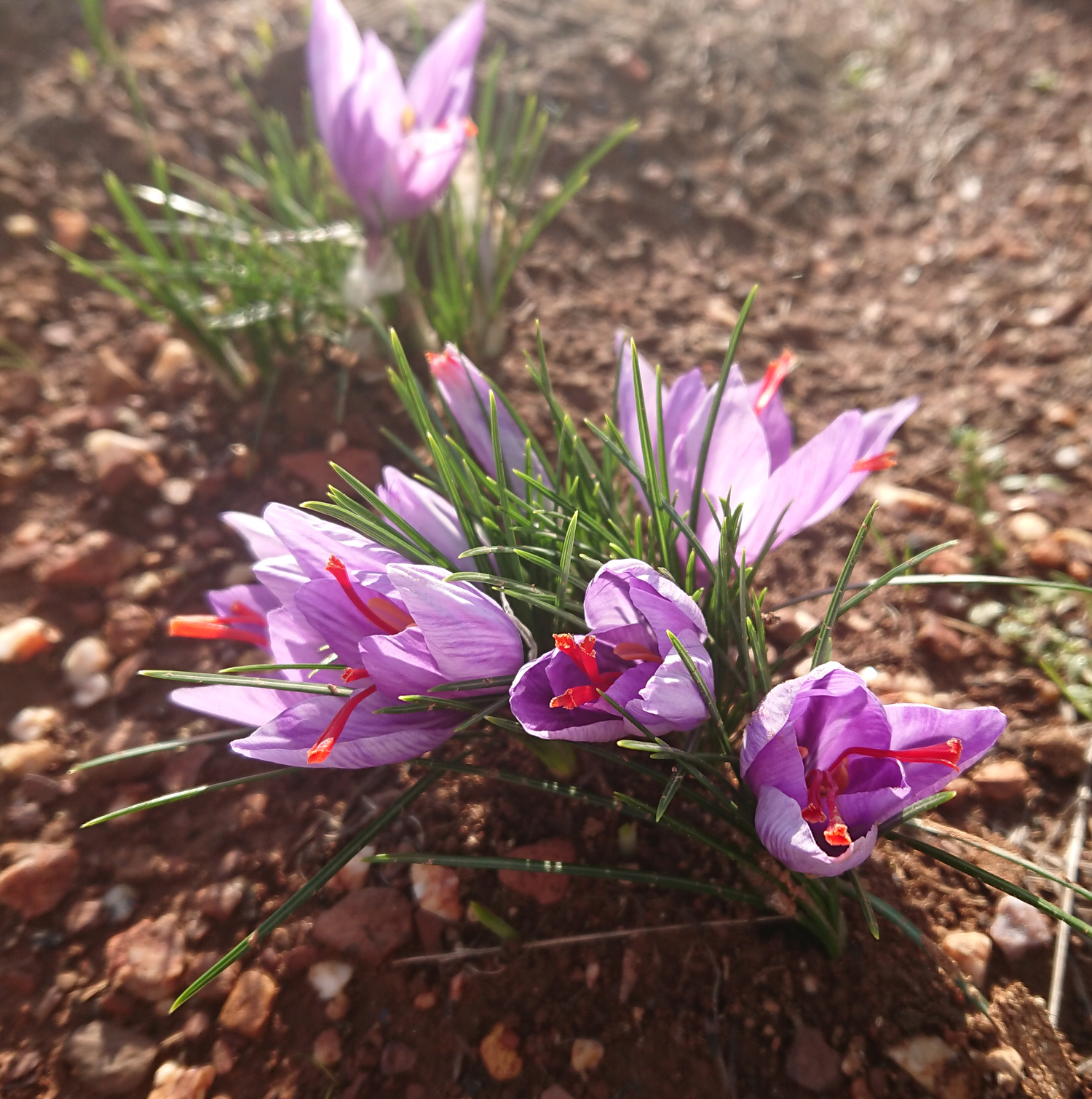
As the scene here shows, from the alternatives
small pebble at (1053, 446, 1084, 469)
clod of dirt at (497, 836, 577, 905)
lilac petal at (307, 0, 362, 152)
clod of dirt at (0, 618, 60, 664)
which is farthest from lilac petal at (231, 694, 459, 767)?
small pebble at (1053, 446, 1084, 469)

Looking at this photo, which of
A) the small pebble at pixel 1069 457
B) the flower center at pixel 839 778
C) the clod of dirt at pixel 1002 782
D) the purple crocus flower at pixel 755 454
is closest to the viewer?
the flower center at pixel 839 778

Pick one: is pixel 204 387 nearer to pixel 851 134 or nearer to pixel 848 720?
pixel 848 720

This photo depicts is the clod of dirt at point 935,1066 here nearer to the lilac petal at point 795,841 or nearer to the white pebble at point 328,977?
the lilac petal at point 795,841

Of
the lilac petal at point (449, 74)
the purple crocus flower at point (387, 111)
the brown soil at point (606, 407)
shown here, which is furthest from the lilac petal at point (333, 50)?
the brown soil at point (606, 407)

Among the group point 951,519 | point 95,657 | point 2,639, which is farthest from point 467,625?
point 951,519

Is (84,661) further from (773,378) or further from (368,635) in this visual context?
(773,378)

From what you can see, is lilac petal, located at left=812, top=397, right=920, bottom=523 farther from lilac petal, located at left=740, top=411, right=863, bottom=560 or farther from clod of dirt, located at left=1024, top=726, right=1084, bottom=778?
clod of dirt, located at left=1024, top=726, right=1084, bottom=778
